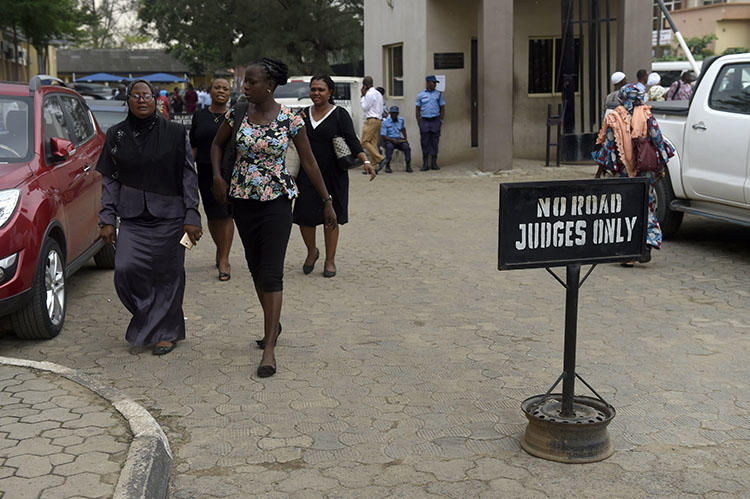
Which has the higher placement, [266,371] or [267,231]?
[267,231]

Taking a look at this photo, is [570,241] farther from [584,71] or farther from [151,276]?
[584,71]

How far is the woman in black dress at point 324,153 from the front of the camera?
8000 mm

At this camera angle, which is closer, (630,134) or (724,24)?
(630,134)

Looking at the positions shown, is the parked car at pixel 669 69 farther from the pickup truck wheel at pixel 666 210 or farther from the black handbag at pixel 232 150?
the black handbag at pixel 232 150

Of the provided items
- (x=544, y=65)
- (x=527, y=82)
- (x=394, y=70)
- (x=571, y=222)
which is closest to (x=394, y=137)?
(x=394, y=70)

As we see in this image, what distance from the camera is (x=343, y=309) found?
7160 mm

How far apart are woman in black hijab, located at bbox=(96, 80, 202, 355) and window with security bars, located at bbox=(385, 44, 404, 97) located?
1388 cm

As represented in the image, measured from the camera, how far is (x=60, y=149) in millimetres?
6727

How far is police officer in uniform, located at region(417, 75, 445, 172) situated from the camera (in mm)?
17375

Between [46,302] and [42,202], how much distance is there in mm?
662

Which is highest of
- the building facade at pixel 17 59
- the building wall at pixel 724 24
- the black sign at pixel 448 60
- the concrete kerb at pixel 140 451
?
the building wall at pixel 724 24

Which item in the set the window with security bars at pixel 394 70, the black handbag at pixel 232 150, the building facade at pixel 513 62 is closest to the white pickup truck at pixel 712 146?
the black handbag at pixel 232 150

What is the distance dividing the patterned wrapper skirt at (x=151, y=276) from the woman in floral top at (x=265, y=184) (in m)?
0.59

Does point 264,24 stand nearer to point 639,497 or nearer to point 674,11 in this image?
point 674,11
